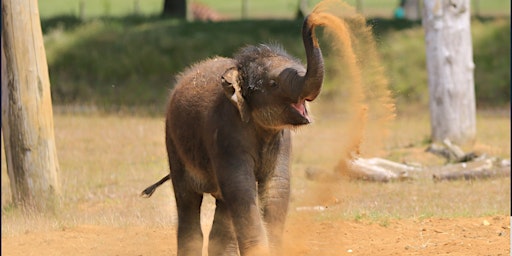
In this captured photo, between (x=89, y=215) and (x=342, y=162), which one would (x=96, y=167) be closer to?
(x=89, y=215)

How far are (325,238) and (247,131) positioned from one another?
2.66 metres

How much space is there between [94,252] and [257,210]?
3046 millimetres

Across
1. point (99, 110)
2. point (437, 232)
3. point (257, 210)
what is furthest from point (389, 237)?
point (99, 110)

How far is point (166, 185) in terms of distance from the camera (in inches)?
551

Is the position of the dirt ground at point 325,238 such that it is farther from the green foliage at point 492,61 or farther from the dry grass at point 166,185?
the green foliage at point 492,61

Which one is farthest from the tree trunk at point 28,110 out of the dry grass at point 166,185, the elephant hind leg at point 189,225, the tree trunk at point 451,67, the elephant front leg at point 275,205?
the tree trunk at point 451,67

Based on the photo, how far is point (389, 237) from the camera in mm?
9516

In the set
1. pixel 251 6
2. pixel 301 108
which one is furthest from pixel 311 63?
pixel 251 6

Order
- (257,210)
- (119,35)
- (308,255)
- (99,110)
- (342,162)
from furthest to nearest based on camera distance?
1. (119,35)
2. (99,110)
3. (308,255)
4. (342,162)
5. (257,210)

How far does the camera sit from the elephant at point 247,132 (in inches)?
276

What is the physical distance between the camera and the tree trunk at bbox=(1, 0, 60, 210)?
1191cm

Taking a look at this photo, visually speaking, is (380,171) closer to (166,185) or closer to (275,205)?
(166,185)

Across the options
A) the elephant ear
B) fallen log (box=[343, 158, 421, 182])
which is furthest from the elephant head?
fallen log (box=[343, 158, 421, 182])

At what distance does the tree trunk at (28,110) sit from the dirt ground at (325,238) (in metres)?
1.67
